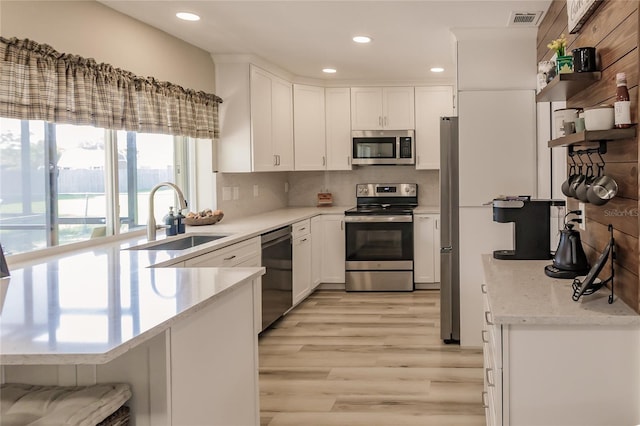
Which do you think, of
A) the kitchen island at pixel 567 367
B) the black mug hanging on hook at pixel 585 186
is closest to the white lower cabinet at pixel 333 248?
the black mug hanging on hook at pixel 585 186

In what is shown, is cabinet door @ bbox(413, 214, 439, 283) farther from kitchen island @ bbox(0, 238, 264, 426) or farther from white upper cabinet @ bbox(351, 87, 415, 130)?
kitchen island @ bbox(0, 238, 264, 426)

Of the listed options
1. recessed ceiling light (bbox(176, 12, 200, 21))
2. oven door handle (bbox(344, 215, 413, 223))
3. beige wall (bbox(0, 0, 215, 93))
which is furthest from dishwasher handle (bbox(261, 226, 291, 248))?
recessed ceiling light (bbox(176, 12, 200, 21))

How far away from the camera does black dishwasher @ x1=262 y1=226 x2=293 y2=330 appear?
469cm

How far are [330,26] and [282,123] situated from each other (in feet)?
6.27

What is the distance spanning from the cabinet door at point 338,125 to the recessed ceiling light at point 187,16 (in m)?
2.92

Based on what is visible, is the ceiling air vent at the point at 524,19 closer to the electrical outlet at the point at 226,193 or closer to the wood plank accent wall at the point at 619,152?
the wood plank accent wall at the point at 619,152

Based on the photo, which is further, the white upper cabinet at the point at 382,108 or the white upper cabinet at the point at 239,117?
the white upper cabinet at the point at 382,108

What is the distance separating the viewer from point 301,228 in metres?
5.80

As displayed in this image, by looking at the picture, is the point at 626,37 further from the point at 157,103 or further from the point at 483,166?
the point at 157,103

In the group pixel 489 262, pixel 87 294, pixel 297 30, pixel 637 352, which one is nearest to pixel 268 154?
pixel 297 30

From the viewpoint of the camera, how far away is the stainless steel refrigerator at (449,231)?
4371 mm

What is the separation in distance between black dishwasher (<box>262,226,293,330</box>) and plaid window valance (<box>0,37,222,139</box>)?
1.06m

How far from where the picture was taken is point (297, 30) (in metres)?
4.43

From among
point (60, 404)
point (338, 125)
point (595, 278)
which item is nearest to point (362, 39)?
point (338, 125)
